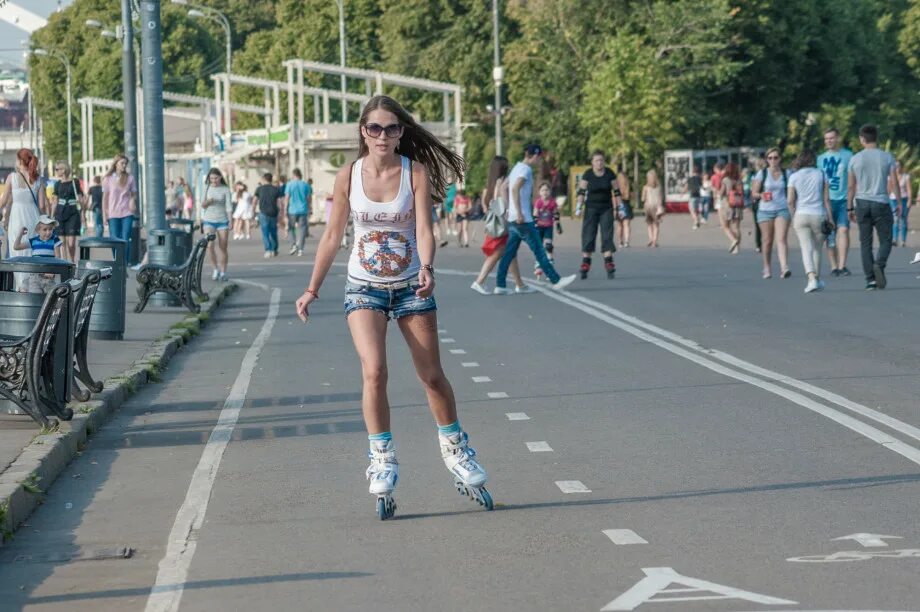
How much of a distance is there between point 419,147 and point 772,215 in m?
16.1

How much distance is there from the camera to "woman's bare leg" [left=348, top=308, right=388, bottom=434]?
7.37 metres

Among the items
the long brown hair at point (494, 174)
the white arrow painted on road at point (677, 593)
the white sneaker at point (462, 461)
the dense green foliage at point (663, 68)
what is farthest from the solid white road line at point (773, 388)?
the dense green foliage at point (663, 68)

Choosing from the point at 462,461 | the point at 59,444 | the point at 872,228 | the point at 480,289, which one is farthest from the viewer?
the point at 480,289

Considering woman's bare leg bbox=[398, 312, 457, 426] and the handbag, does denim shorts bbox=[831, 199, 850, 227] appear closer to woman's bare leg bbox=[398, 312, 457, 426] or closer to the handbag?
the handbag

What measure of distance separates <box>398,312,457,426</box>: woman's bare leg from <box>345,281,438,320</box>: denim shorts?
3 centimetres

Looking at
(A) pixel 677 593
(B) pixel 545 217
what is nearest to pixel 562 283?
(B) pixel 545 217

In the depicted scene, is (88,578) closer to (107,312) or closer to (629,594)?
(629,594)

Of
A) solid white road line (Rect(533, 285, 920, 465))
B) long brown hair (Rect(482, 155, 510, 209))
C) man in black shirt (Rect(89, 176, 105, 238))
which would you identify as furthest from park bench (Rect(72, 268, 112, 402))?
man in black shirt (Rect(89, 176, 105, 238))

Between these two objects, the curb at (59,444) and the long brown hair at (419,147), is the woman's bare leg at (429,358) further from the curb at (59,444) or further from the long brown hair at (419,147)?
the curb at (59,444)

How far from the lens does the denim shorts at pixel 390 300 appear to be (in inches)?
290

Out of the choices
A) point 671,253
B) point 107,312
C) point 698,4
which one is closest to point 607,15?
point 698,4

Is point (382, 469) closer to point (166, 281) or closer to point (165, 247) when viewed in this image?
point (166, 281)

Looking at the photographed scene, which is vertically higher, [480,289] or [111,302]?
[111,302]

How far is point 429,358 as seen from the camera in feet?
24.3
